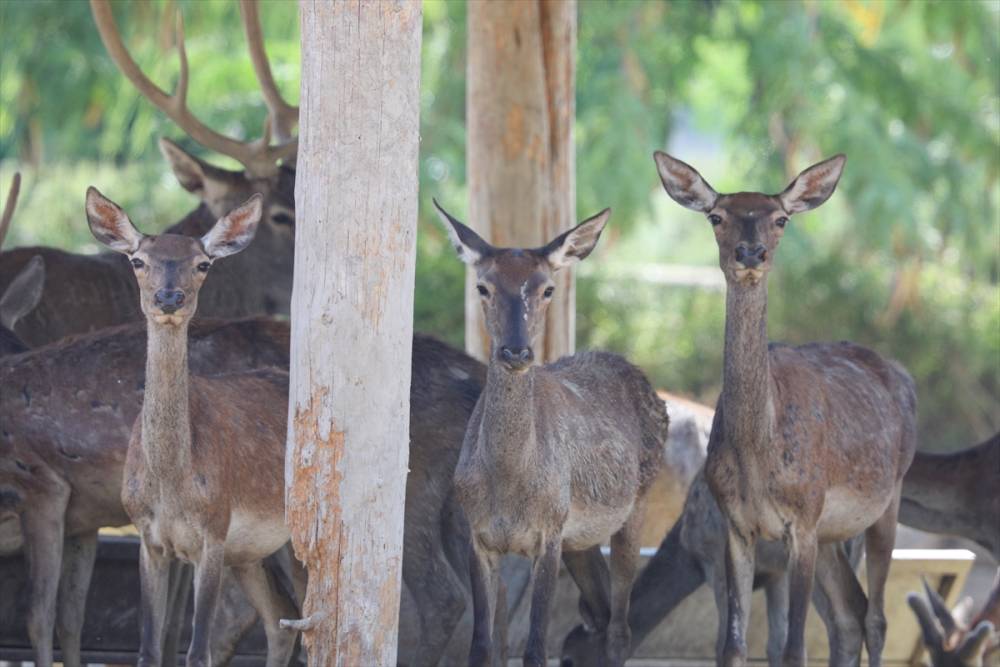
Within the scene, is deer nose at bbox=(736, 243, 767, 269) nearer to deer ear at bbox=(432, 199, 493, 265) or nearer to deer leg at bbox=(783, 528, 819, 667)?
deer ear at bbox=(432, 199, 493, 265)

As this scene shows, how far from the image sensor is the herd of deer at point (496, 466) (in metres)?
6.32

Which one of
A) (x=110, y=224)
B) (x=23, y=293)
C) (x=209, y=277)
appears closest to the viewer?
(x=110, y=224)

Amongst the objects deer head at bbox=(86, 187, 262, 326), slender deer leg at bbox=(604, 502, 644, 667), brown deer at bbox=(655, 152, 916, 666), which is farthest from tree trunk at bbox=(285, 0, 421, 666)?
slender deer leg at bbox=(604, 502, 644, 667)

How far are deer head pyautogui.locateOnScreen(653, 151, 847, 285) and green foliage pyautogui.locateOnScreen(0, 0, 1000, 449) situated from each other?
22.9 ft

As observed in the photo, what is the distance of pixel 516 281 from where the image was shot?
6.33 meters

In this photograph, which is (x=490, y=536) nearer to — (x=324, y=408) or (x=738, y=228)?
(x=324, y=408)

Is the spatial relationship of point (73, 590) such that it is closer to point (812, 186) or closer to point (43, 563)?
point (43, 563)

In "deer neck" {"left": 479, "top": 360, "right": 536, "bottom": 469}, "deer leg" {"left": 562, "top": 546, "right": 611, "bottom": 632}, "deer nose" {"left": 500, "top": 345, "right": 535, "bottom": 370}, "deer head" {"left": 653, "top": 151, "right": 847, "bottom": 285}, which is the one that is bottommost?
"deer leg" {"left": 562, "top": 546, "right": 611, "bottom": 632}

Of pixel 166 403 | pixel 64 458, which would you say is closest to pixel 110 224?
pixel 166 403

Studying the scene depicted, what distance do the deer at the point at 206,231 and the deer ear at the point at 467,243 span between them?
2.73m

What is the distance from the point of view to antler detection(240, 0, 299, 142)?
9.35 m

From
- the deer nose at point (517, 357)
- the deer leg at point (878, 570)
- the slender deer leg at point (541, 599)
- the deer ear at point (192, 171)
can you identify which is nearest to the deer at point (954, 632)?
the deer leg at point (878, 570)

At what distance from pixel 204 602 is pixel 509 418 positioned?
1.35 meters

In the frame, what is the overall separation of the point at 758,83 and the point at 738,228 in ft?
31.2
